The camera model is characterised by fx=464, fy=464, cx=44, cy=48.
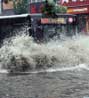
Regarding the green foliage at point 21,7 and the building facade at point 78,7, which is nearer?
the building facade at point 78,7

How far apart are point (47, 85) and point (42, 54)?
5068 mm

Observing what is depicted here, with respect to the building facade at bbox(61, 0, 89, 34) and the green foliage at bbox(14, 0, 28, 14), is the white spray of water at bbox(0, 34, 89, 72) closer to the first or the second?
the building facade at bbox(61, 0, 89, 34)

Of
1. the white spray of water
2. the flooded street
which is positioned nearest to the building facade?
the white spray of water

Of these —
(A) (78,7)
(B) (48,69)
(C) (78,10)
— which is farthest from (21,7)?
(B) (48,69)

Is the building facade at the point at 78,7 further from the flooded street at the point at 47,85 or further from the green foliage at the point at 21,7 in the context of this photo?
the flooded street at the point at 47,85

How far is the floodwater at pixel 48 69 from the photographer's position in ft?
38.4

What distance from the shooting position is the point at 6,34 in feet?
62.7

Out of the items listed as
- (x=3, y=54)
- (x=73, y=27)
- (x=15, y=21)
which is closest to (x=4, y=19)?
(x=15, y=21)

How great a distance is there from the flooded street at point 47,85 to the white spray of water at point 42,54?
4.37 feet

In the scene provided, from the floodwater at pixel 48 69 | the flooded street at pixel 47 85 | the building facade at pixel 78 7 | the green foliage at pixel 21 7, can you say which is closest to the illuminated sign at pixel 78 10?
the building facade at pixel 78 7

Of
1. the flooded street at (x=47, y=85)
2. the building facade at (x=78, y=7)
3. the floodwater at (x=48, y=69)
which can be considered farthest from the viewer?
the building facade at (x=78, y=7)

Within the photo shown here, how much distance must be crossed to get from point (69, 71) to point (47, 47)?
6.94 ft

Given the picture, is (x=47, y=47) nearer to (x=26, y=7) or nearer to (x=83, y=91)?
(x=83, y=91)

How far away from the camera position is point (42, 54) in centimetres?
1798
